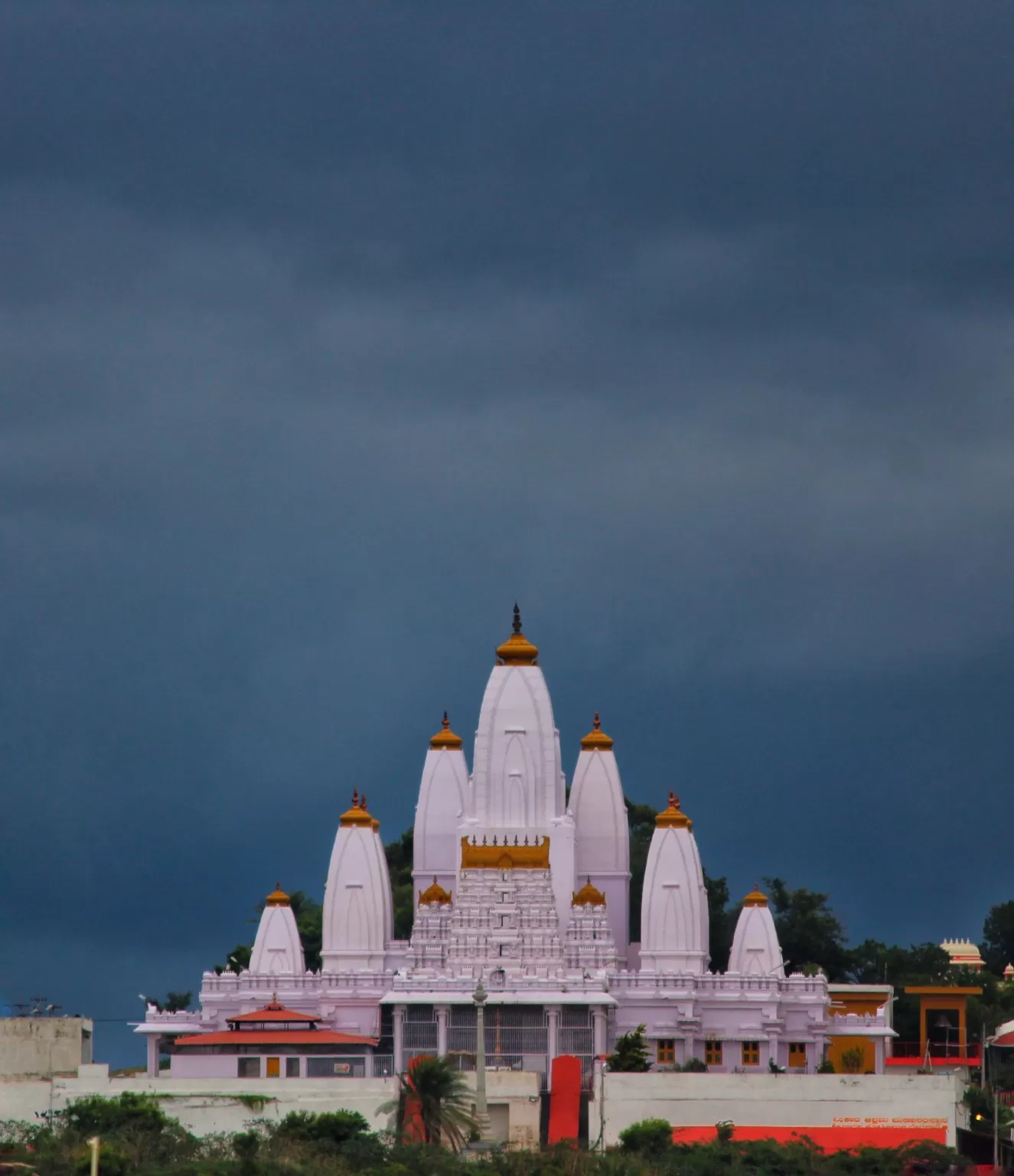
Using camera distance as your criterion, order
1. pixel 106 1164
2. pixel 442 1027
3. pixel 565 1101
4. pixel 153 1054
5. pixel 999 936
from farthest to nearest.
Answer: pixel 999 936 → pixel 153 1054 → pixel 442 1027 → pixel 565 1101 → pixel 106 1164

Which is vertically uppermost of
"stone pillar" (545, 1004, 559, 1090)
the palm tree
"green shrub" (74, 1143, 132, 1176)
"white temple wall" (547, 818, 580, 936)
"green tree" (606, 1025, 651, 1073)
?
"white temple wall" (547, 818, 580, 936)

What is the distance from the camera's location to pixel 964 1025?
271 feet

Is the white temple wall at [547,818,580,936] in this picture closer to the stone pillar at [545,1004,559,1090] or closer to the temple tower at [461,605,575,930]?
the temple tower at [461,605,575,930]

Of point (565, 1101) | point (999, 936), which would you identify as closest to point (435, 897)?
point (565, 1101)

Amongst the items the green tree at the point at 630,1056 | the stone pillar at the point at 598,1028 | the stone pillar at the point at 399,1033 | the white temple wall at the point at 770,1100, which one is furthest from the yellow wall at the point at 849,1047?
the stone pillar at the point at 399,1033

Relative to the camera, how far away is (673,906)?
8025 cm

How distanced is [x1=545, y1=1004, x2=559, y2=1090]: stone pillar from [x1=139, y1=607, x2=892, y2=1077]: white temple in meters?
0.04

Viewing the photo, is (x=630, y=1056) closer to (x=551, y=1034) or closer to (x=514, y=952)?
(x=551, y=1034)

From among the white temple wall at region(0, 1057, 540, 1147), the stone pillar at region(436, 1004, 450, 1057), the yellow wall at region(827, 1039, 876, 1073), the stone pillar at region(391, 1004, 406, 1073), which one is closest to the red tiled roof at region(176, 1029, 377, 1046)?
the stone pillar at region(391, 1004, 406, 1073)

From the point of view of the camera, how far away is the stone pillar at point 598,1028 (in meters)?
75.0

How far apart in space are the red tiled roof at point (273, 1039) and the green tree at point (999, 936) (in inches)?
1777

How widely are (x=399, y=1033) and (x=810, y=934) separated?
90.3 ft

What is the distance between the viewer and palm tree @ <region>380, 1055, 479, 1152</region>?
64.9 m

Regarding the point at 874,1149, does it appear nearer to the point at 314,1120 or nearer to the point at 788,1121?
the point at 788,1121
